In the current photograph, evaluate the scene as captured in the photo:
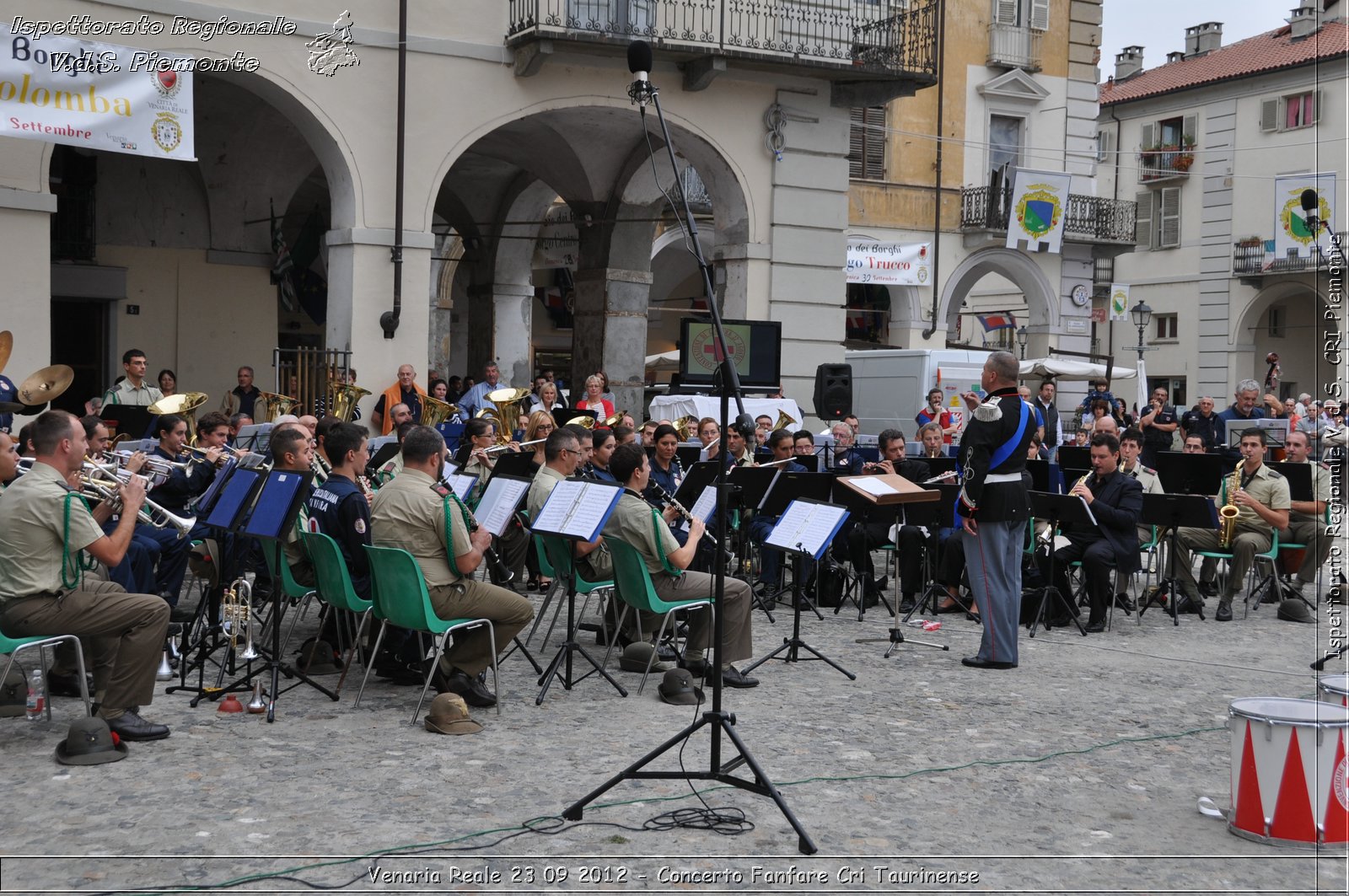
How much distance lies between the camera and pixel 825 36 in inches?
716

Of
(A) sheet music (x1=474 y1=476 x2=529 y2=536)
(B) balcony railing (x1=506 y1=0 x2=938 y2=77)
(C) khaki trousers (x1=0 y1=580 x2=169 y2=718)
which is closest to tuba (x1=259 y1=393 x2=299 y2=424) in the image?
(B) balcony railing (x1=506 y1=0 x2=938 y2=77)

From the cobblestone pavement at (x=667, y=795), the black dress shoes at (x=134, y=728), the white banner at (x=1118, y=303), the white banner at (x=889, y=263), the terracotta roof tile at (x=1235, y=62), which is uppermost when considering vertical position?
the terracotta roof tile at (x=1235, y=62)

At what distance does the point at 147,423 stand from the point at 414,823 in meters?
8.03

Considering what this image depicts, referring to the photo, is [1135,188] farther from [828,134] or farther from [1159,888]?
[1159,888]

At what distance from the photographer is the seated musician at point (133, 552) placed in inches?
334

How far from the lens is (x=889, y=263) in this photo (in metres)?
29.8

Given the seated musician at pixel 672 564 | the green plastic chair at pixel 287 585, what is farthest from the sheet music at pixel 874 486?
the green plastic chair at pixel 287 585

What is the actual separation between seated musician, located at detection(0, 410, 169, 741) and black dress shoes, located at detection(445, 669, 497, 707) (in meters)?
1.61

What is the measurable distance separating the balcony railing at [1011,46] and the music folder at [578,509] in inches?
1050

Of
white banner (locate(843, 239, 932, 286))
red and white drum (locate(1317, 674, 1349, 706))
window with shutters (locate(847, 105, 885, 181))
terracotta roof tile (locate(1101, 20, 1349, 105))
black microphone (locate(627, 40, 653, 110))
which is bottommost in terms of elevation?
red and white drum (locate(1317, 674, 1349, 706))

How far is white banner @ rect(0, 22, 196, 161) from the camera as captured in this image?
1285 cm

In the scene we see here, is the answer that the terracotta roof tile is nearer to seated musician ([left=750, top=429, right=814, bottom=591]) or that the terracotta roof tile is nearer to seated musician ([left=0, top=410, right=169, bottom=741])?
seated musician ([left=750, top=429, right=814, bottom=591])

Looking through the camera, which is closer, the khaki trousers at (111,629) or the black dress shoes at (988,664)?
the khaki trousers at (111,629)

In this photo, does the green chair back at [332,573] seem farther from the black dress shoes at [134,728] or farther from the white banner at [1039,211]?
the white banner at [1039,211]
